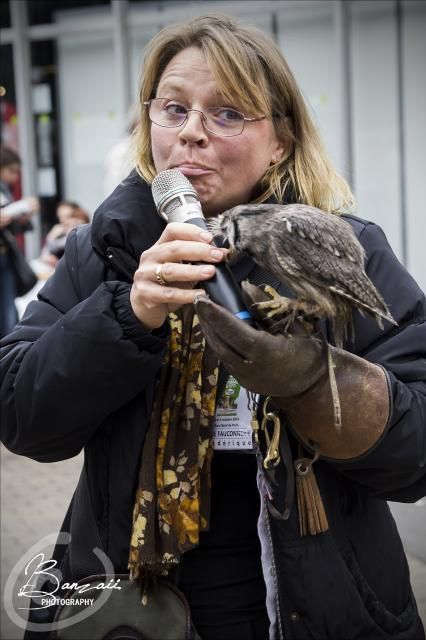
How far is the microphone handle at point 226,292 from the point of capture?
1656 millimetres

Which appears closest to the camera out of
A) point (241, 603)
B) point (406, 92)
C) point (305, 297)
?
point (305, 297)

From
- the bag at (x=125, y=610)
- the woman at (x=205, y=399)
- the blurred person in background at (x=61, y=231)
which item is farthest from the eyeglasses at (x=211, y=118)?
the blurred person in background at (x=61, y=231)

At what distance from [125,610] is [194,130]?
3.71 ft

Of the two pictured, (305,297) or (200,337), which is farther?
(200,337)

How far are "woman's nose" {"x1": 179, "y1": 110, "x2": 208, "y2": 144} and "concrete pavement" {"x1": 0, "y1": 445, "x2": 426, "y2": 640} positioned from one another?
3059 mm

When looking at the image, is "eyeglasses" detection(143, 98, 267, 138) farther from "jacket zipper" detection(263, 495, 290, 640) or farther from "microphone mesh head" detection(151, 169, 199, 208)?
"jacket zipper" detection(263, 495, 290, 640)

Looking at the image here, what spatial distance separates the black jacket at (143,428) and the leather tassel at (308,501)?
2cm

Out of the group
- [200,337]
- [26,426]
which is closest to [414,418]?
[200,337]

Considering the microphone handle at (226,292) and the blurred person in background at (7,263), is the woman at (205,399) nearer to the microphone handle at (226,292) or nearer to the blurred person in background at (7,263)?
the microphone handle at (226,292)

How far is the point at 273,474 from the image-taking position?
1833 millimetres

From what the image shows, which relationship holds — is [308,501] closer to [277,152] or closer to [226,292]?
[226,292]

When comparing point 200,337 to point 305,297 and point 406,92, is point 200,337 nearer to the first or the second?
Result: point 305,297

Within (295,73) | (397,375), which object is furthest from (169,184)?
(295,73)

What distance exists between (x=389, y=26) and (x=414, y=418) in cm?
679
